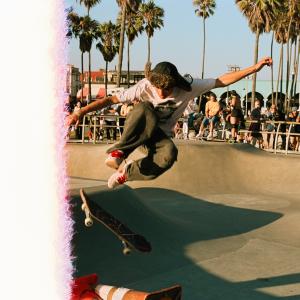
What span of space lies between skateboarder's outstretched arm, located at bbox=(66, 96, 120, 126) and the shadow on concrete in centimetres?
193

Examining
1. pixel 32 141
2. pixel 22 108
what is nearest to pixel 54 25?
pixel 22 108

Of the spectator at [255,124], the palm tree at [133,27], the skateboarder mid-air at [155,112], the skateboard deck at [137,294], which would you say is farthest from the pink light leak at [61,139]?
the palm tree at [133,27]

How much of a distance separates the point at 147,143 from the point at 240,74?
3.51ft

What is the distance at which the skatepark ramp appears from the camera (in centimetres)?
530

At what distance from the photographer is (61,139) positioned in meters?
3.38

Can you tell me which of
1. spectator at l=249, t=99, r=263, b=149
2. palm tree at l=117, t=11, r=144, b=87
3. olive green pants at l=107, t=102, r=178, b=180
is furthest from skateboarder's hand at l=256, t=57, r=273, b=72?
palm tree at l=117, t=11, r=144, b=87

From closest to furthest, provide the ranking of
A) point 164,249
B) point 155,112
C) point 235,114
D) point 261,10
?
point 155,112 → point 164,249 → point 235,114 → point 261,10

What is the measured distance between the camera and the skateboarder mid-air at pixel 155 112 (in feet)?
14.4

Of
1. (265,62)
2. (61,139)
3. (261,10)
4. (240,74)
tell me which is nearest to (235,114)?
(265,62)

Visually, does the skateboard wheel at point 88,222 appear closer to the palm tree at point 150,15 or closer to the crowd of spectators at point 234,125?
the crowd of spectators at point 234,125

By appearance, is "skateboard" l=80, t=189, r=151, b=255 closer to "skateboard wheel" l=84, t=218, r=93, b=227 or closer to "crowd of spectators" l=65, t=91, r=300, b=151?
"skateboard wheel" l=84, t=218, r=93, b=227

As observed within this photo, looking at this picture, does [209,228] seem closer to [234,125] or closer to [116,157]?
[116,157]

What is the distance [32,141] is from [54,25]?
2.55 ft

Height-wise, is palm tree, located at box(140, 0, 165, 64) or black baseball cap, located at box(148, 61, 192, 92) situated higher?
palm tree, located at box(140, 0, 165, 64)
